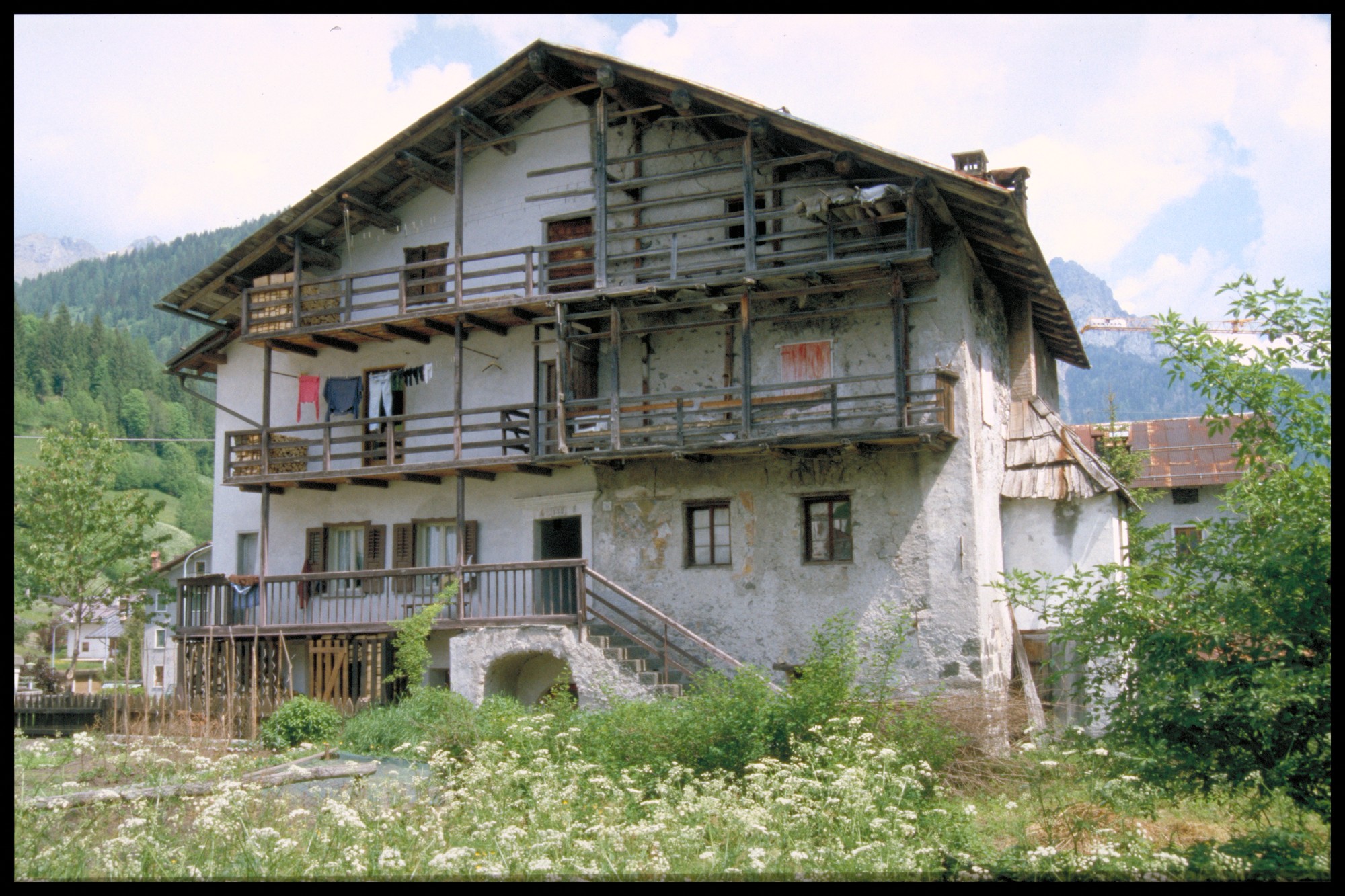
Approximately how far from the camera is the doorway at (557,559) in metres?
22.0

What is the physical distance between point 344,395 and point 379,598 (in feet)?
15.2

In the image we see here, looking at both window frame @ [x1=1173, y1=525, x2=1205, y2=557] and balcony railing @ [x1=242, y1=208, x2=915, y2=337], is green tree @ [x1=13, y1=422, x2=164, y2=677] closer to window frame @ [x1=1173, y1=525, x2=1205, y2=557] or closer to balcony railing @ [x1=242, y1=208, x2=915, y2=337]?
balcony railing @ [x1=242, y1=208, x2=915, y2=337]

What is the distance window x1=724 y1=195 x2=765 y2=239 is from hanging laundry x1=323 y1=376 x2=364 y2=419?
29.2 feet

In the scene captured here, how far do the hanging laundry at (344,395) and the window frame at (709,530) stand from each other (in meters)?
8.24

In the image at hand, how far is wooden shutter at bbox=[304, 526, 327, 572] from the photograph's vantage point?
26266 millimetres

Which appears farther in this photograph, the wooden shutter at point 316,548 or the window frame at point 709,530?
the wooden shutter at point 316,548

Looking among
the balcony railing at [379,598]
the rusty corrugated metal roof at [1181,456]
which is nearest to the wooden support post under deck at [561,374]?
the balcony railing at [379,598]

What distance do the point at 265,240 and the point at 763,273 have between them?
11764 mm

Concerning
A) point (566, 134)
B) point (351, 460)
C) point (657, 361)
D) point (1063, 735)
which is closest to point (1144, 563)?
point (1063, 735)

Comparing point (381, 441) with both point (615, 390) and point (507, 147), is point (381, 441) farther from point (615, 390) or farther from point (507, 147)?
point (507, 147)


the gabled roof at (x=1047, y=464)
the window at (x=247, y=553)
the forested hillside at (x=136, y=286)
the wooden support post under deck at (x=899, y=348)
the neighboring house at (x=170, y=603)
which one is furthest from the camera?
the forested hillside at (x=136, y=286)

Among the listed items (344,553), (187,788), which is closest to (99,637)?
(344,553)

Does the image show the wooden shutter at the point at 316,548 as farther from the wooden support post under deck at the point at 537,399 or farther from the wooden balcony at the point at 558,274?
the wooden support post under deck at the point at 537,399

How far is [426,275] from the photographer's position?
26.2 meters
